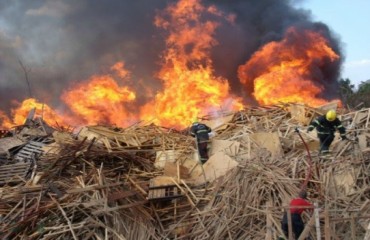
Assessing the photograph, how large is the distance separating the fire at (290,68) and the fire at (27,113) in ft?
31.8

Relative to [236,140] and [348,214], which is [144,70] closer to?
[236,140]

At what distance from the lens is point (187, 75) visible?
2108 centimetres

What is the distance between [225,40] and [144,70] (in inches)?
190

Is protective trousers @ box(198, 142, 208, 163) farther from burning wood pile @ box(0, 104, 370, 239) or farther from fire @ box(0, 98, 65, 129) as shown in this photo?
fire @ box(0, 98, 65, 129)

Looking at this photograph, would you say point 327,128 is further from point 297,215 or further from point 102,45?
point 102,45

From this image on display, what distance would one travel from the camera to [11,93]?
23.8 meters

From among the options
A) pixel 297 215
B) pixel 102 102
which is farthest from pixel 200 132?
pixel 102 102

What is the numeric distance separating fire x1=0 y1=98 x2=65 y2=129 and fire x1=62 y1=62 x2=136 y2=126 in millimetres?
1140

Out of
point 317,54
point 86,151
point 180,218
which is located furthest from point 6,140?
point 317,54

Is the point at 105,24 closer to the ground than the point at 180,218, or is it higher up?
higher up

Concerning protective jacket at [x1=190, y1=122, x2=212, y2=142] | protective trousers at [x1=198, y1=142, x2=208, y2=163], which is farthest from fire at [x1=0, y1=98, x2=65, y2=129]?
protective trousers at [x1=198, y1=142, x2=208, y2=163]

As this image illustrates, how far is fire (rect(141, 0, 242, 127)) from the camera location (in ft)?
62.8

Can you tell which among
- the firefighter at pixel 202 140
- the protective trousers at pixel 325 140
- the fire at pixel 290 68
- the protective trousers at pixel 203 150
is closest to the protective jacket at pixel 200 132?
the firefighter at pixel 202 140

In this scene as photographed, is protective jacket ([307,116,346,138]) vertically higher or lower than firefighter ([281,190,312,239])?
higher
